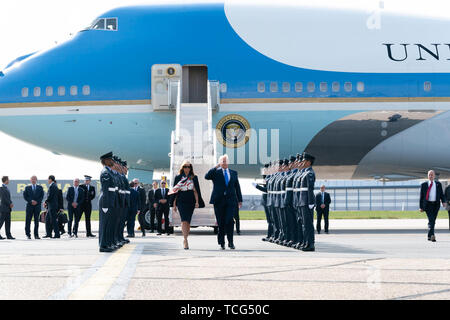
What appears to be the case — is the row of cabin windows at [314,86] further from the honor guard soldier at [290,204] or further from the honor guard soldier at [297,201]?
the honor guard soldier at [297,201]

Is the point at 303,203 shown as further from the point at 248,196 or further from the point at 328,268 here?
the point at 248,196

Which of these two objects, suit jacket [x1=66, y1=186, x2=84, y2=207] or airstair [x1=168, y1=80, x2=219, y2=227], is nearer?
Result: suit jacket [x1=66, y1=186, x2=84, y2=207]

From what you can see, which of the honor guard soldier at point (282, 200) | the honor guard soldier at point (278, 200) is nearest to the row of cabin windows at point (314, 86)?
the honor guard soldier at point (278, 200)

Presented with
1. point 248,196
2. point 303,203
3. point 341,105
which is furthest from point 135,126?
point 248,196

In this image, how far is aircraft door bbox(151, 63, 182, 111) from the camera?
20.0m

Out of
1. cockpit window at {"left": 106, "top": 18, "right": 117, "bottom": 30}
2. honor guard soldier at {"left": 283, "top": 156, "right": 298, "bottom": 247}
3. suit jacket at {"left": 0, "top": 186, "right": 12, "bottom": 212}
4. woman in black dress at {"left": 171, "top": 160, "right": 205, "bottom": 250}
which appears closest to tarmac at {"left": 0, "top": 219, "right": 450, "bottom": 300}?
woman in black dress at {"left": 171, "top": 160, "right": 205, "bottom": 250}

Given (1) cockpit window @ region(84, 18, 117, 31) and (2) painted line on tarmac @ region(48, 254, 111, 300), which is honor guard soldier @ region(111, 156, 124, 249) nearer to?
(2) painted line on tarmac @ region(48, 254, 111, 300)

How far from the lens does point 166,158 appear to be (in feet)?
69.9

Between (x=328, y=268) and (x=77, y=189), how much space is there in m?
11.1

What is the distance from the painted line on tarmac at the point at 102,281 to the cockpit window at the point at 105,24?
1206 centimetres

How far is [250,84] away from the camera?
20.2 m

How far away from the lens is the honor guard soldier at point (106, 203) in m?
11.5

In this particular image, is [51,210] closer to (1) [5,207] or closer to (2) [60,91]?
(1) [5,207]

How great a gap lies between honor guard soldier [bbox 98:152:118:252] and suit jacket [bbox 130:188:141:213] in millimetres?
6005
